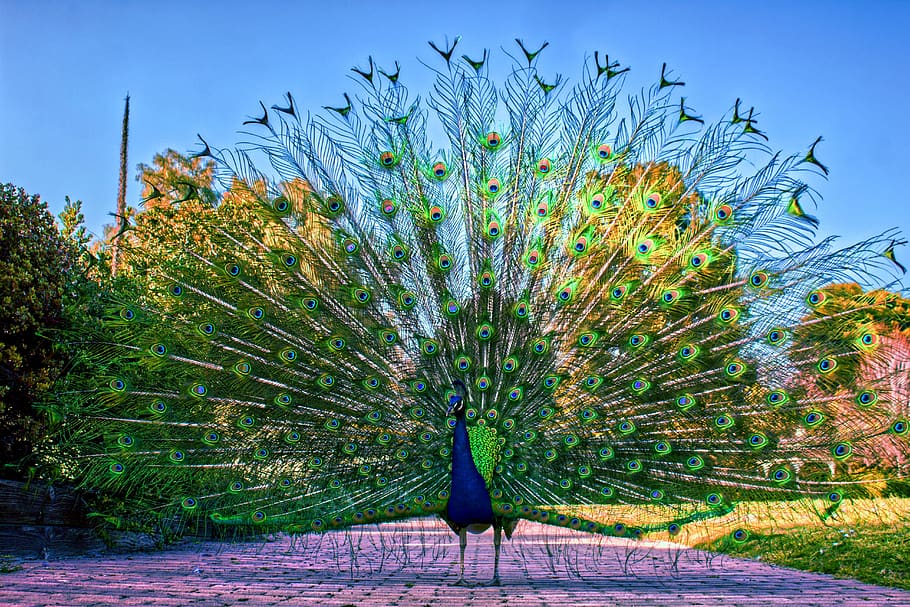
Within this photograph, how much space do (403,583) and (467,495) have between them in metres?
1.32

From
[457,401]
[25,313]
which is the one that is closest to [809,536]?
[457,401]

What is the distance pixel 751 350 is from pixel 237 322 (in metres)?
4.14

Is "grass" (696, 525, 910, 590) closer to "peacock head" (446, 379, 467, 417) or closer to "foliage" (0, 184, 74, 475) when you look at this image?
"peacock head" (446, 379, 467, 417)

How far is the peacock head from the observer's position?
6105mm

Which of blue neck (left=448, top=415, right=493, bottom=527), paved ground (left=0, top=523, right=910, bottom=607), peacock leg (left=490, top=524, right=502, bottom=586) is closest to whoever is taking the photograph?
paved ground (left=0, top=523, right=910, bottom=607)

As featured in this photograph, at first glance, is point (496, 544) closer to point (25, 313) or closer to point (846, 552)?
point (846, 552)

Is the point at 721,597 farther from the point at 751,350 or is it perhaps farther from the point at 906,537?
the point at 906,537

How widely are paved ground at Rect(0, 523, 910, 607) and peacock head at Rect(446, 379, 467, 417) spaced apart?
1.08m

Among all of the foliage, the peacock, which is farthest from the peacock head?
the foliage

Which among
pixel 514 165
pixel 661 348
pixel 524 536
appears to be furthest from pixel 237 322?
pixel 524 536

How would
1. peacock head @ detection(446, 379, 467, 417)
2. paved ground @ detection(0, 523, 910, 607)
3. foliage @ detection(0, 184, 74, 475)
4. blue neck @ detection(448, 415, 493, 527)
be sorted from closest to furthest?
paved ground @ detection(0, 523, 910, 607) < blue neck @ detection(448, 415, 493, 527) < peacock head @ detection(446, 379, 467, 417) < foliage @ detection(0, 184, 74, 475)

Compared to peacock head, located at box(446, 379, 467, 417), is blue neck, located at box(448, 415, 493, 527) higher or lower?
lower

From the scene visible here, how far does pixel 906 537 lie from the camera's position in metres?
7.98

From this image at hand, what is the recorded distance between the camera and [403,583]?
263 inches
